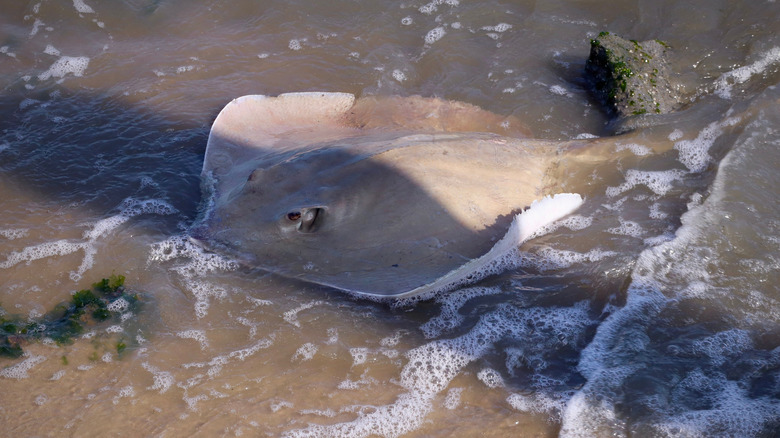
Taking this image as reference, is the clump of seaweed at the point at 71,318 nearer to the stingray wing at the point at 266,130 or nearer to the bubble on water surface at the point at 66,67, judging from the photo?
the stingray wing at the point at 266,130

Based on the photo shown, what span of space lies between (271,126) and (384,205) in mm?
1765

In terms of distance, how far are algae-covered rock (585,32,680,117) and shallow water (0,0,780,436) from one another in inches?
8.2

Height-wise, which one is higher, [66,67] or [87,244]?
[66,67]

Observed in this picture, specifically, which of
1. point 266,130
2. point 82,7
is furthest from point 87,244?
point 82,7

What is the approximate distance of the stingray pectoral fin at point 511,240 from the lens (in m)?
3.89

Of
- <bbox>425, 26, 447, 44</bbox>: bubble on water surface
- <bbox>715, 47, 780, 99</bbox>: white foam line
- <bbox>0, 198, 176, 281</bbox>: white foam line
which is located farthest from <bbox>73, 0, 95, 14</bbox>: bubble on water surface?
<bbox>715, 47, 780, 99</bbox>: white foam line

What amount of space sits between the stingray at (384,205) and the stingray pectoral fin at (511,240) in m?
0.01

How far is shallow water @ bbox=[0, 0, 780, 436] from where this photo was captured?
11.1ft

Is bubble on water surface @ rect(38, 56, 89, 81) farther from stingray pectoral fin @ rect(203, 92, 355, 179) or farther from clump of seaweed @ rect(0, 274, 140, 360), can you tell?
clump of seaweed @ rect(0, 274, 140, 360)

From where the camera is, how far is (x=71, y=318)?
12.7ft

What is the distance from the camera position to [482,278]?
4234 mm

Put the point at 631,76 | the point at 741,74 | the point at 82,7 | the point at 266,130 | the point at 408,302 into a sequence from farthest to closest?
the point at 82,7, the point at 741,74, the point at 631,76, the point at 266,130, the point at 408,302

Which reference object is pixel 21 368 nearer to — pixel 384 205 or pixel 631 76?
pixel 384 205

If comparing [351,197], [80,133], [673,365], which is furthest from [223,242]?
[673,365]
